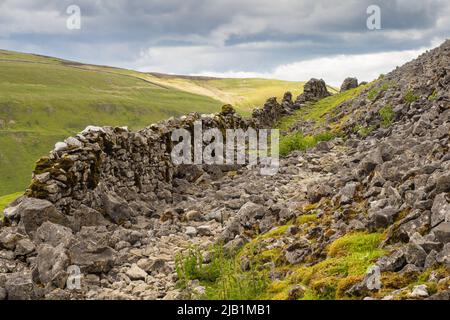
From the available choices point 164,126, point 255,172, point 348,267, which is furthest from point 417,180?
point 164,126

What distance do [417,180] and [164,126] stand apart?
20.7 metres

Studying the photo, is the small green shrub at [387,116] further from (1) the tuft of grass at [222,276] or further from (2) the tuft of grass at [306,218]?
(1) the tuft of grass at [222,276]

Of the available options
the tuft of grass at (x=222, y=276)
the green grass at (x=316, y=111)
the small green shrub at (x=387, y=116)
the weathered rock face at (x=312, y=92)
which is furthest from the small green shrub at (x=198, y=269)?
the weathered rock face at (x=312, y=92)

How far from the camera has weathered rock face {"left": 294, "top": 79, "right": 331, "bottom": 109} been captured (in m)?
88.0

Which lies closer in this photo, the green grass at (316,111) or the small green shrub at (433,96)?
the small green shrub at (433,96)

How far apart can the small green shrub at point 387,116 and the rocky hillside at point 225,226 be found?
16.7 feet

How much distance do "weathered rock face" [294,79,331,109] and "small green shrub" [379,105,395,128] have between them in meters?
44.2

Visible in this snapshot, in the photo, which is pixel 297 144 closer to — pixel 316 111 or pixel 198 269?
pixel 198 269

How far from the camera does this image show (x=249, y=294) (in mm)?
14289

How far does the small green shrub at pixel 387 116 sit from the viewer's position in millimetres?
38331

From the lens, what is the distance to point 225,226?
2278 cm

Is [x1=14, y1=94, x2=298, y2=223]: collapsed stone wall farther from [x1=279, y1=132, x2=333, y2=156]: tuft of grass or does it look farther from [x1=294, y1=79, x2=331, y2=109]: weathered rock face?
[x1=294, y1=79, x2=331, y2=109]: weathered rock face

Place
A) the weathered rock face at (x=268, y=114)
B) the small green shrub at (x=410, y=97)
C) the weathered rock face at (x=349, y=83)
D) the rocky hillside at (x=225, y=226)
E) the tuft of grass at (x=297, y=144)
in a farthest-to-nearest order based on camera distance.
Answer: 1. the weathered rock face at (x=349, y=83)
2. the weathered rock face at (x=268, y=114)
3. the tuft of grass at (x=297, y=144)
4. the small green shrub at (x=410, y=97)
5. the rocky hillside at (x=225, y=226)
